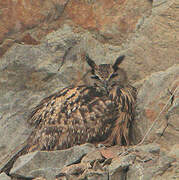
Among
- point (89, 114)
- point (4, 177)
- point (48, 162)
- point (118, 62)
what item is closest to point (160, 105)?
point (89, 114)

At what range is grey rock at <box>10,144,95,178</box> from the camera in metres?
3.09

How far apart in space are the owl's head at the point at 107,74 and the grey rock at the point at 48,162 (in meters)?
0.86

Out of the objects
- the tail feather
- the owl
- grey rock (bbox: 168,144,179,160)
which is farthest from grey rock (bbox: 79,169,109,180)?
the tail feather

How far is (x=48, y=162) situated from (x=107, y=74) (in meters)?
1.14

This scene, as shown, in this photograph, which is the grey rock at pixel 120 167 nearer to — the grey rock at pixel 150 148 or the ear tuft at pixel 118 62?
the grey rock at pixel 150 148

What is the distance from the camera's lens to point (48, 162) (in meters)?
3.16

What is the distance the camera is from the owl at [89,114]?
363cm

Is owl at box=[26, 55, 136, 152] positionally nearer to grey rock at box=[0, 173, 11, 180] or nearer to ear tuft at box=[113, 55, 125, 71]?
ear tuft at box=[113, 55, 125, 71]

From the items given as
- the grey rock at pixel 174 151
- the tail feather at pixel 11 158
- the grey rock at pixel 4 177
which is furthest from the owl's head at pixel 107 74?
the grey rock at pixel 4 177

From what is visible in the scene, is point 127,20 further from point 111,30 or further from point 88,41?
point 88,41

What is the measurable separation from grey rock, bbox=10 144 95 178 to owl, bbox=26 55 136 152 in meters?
0.41

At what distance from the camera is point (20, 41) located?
4.17 meters

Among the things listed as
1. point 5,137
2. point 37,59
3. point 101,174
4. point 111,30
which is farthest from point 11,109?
point 101,174

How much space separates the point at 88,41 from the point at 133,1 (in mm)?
648
